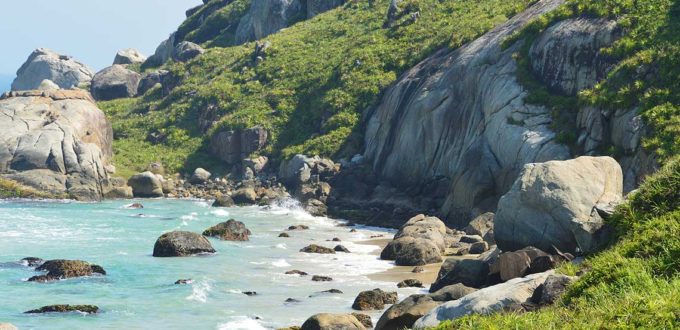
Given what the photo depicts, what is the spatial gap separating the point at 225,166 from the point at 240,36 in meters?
43.1

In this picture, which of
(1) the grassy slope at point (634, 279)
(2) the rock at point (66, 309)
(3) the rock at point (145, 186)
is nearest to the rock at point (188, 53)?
(3) the rock at point (145, 186)

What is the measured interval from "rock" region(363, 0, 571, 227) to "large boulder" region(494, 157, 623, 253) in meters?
15.5

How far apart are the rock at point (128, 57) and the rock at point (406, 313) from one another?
105547 millimetres

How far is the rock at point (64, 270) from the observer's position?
104 feet

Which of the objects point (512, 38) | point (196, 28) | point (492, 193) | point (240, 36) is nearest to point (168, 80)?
point (240, 36)

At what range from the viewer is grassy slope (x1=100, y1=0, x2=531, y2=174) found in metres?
70.1

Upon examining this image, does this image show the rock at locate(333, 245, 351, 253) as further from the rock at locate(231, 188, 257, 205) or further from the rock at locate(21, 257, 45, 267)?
the rock at locate(231, 188, 257, 205)

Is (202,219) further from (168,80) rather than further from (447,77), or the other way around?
(168,80)

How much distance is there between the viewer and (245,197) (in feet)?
206

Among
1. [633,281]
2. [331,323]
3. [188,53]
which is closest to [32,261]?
[331,323]

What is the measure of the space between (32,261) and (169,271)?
6243 mm

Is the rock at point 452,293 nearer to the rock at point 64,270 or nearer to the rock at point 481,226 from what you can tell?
the rock at point 64,270

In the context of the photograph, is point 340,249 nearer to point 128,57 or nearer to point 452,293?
point 452,293

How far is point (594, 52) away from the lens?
46.7 metres
